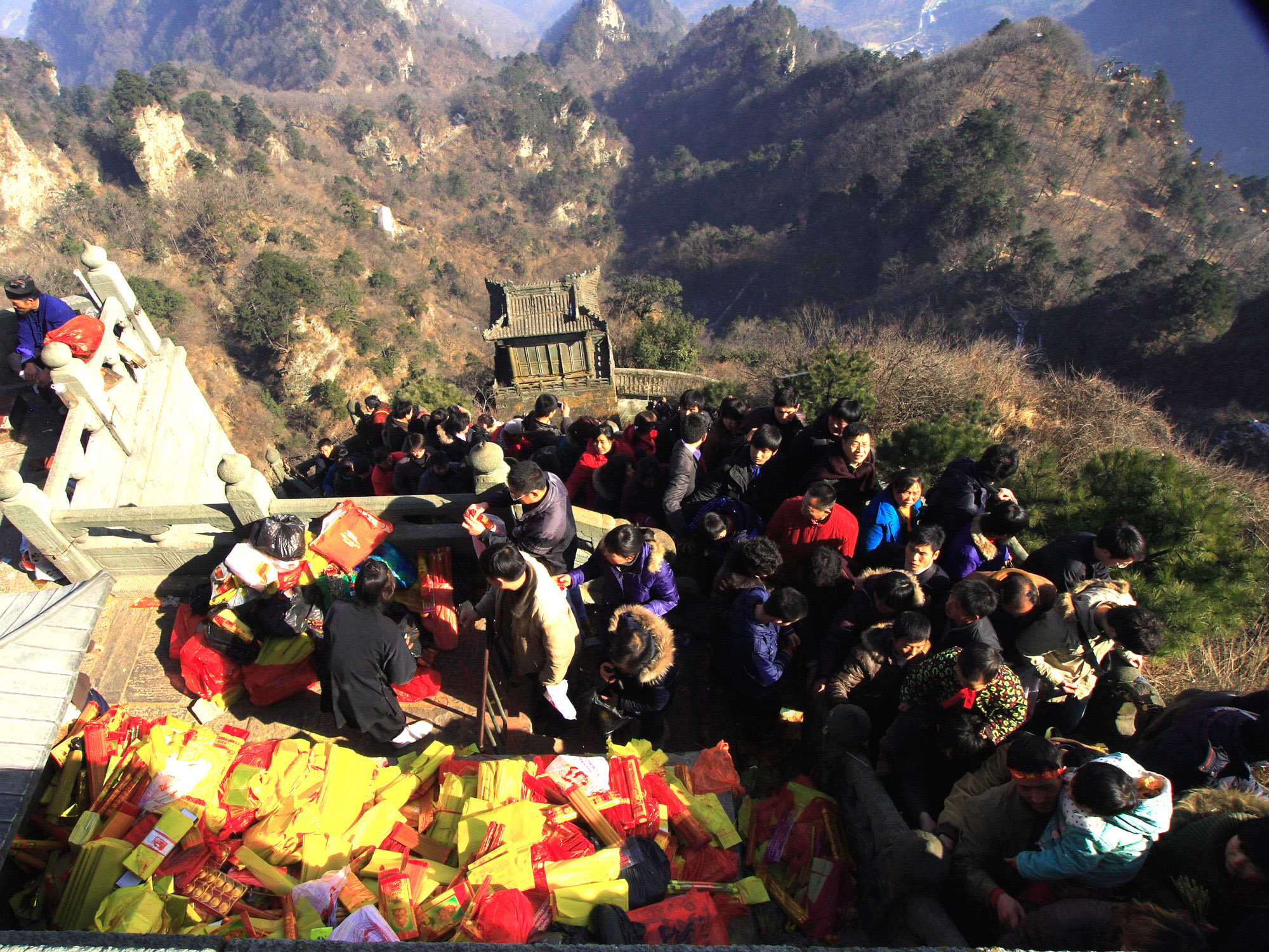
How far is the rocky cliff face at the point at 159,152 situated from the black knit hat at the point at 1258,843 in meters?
52.8

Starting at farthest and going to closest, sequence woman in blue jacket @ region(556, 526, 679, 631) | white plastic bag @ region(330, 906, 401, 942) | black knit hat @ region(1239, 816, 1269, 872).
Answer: woman in blue jacket @ region(556, 526, 679, 631)
white plastic bag @ region(330, 906, 401, 942)
black knit hat @ region(1239, 816, 1269, 872)

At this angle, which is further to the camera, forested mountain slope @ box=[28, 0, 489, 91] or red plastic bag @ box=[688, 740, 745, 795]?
forested mountain slope @ box=[28, 0, 489, 91]

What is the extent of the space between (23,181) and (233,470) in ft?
159

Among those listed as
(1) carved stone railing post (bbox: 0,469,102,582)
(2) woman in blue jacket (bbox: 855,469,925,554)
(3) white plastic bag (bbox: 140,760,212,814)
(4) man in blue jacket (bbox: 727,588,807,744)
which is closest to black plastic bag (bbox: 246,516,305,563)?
(3) white plastic bag (bbox: 140,760,212,814)

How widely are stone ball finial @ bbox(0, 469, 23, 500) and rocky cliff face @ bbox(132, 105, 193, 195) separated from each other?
1852 inches

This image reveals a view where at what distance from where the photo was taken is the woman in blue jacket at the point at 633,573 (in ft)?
11.5

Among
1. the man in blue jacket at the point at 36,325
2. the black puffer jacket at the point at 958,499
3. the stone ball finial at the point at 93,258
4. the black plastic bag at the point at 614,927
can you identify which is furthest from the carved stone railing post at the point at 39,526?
the black puffer jacket at the point at 958,499

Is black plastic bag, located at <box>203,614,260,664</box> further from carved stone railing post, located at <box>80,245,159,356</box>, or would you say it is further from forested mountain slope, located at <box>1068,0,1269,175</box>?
forested mountain slope, located at <box>1068,0,1269,175</box>

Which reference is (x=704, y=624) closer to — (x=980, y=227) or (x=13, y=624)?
(x=13, y=624)

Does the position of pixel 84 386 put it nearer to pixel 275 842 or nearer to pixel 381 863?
pixel 275 842

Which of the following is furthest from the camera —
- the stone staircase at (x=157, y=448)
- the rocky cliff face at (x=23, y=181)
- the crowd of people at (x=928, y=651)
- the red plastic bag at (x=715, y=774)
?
the rocky cliff face at (x=23, y=181)

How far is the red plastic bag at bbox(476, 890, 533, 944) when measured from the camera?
8.29ft

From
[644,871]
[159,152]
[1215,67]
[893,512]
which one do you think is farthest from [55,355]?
[1215,67]

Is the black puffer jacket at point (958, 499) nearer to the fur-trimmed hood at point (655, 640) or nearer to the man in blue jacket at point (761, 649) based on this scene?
→ the man in blue jacket at point (761, 649)
